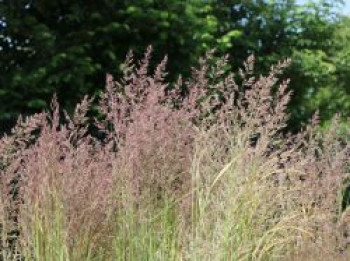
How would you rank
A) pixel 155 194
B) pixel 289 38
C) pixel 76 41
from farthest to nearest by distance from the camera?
pixel 289 38, pixel 76 41, pixel 155 194

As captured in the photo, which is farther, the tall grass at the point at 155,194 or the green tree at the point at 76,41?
the green tree at the point at 76,41

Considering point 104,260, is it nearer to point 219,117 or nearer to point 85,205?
point 85,205

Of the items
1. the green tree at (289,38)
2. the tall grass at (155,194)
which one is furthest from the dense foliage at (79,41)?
the tall grass at (155,194)

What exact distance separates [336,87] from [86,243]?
45.5ft

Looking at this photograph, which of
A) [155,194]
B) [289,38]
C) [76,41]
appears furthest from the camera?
[289,38]

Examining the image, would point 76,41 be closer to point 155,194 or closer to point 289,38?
point 155,194

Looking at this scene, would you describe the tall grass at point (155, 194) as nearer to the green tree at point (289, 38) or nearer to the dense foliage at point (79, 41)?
the dense foliage at point (79, 41)

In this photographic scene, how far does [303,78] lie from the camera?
1166 cm

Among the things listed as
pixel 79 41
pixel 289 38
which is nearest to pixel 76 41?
pixel 79 41

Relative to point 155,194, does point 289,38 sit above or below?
above

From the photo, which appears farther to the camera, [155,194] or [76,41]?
[76,41]

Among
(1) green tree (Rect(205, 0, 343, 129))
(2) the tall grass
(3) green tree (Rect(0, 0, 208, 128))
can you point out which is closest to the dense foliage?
(3) green tree (Rect(0, 0, 208, 128))

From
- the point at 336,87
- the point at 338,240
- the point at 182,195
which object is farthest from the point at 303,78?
the point at 182,195

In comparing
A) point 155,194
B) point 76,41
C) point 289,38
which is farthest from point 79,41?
point 289,38
